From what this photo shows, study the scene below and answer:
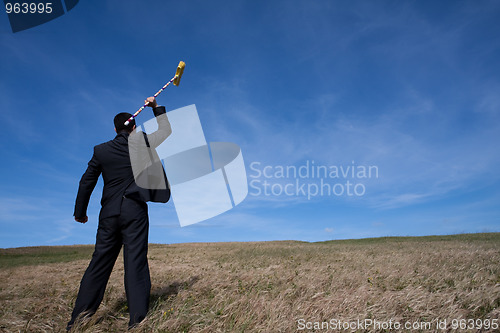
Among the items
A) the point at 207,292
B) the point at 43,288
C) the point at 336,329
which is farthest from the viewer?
the point at 43,288

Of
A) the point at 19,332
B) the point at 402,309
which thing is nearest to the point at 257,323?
the point at 402,309

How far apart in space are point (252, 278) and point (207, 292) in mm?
1480

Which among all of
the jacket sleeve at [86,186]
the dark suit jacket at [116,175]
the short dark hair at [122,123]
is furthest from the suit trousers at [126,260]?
the short dark hair at [122,123]

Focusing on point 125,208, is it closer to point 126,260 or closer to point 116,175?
point 116,175

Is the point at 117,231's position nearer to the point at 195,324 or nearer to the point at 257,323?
the point at 195,324

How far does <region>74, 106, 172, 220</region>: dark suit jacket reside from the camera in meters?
4.94

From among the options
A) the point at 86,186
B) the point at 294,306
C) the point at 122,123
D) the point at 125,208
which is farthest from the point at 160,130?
the point at 294,306

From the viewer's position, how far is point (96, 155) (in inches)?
207

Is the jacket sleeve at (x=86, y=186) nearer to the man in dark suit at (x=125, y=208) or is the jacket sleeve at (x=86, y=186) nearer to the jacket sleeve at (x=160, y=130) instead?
the man in dark suit at (x=125, y=208)

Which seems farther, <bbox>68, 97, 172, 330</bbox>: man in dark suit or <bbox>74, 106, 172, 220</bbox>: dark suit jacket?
<bbox>74, 106, 172, 220</bbox>: dark suit jacket

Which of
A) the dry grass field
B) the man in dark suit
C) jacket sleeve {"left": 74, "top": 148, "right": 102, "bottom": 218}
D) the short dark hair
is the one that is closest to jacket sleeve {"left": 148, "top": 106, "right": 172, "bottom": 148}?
the man in dark suit

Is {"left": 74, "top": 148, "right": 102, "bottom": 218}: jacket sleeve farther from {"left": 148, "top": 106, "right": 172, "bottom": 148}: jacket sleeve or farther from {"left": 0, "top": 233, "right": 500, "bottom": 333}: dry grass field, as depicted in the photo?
{"left": 0, "top": 233, "right": 500, "bottom": 333}: dry grass field

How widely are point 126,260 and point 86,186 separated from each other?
4.85 ft

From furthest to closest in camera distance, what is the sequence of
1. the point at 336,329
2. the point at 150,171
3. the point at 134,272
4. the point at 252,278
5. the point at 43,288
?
the point at 43,288
the point at 252,278
the point at 150,171
the point at 134,272
the point at 336,329
